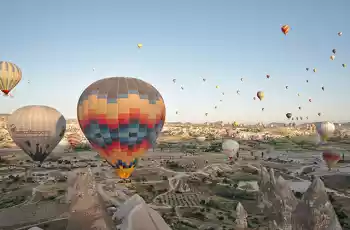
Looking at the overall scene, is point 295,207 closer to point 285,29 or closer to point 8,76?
point 8,76

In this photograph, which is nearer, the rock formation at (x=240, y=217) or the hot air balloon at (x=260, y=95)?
the rock formation at (x=240, y=217)

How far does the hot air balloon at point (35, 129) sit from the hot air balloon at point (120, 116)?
10.1 metres

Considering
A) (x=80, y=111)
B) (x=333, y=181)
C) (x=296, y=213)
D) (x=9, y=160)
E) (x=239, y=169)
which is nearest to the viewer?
(x=296, y=213)

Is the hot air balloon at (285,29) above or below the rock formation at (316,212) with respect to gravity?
above

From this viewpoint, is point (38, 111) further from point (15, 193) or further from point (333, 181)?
point (333, 181)

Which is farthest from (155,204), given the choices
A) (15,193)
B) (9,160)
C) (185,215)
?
(9,160)

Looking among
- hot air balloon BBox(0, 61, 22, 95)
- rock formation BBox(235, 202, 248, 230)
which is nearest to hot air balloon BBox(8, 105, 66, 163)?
hot air balloon BBox(0, 61, 22, 95)

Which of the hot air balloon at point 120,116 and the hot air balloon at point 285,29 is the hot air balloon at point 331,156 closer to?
the hot air balloon at point 285,29

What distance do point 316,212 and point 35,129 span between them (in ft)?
104

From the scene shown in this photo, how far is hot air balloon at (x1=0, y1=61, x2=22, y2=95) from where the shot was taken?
131 ft

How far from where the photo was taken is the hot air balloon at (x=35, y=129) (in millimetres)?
35156

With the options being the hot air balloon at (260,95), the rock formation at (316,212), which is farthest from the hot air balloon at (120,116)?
the hot air balloon at (260,95)

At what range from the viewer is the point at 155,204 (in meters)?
31.3

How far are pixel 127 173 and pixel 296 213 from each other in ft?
60.5
